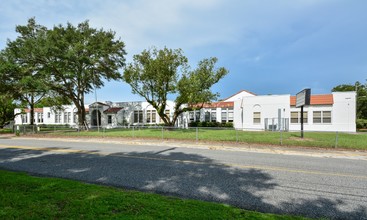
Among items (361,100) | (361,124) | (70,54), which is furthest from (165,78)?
(361,100)

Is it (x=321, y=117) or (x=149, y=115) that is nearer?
(x=321, y=117)

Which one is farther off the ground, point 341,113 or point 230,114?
point 341,113

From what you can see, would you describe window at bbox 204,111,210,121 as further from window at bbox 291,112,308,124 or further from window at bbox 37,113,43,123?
window at bbox 37,113,43,123

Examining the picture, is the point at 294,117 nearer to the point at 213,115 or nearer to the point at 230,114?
the point at 230,114

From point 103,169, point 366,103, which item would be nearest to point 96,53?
point 103,169

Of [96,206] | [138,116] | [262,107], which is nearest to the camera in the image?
[96,206]

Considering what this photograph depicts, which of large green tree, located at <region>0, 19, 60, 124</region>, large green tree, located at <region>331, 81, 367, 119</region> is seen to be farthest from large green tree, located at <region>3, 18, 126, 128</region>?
large green tree, located at <region>331, 81, 367, 119</region>

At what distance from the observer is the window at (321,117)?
1033 inches

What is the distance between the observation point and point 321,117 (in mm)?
26438

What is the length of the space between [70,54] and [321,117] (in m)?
29.7

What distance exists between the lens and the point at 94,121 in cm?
4162

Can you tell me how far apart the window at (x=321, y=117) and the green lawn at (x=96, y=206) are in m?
27.5

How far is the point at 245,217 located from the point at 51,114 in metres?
51.2

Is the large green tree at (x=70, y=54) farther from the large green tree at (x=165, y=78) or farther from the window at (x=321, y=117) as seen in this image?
the window at (x=321, y=117)
